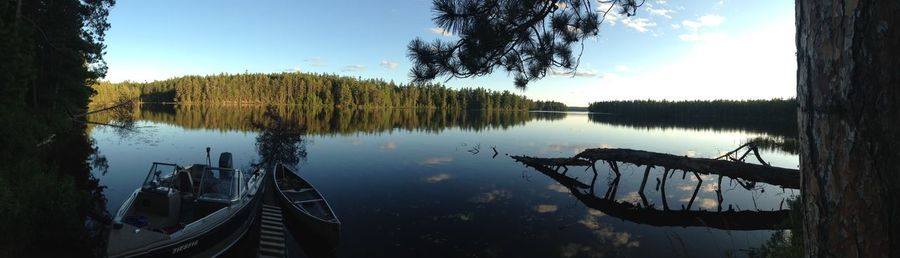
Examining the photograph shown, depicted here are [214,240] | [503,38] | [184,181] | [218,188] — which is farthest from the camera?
[218,188]

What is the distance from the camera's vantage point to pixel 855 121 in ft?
5.93

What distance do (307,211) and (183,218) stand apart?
335cm

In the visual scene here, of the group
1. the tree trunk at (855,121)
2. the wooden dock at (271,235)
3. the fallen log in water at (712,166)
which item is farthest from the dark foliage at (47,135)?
the fallen log in water at (712,166)

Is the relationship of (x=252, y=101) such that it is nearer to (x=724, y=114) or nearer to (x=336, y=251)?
(x=724, y=114)

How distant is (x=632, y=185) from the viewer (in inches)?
898

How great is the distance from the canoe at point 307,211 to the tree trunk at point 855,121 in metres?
11.1

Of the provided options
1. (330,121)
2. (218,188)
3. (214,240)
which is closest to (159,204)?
(214,240)

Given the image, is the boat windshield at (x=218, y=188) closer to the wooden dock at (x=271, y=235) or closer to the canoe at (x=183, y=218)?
the canoe at (x=183, y=218)

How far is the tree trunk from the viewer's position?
1760mm

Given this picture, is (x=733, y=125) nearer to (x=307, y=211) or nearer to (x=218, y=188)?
(x=307, y=211)

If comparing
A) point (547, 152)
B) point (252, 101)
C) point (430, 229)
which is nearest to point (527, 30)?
point (430, 229)

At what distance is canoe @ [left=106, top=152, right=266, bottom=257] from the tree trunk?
10445mm

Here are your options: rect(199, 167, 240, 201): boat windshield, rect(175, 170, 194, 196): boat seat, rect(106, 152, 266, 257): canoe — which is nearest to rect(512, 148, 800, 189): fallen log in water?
rect(106, 152, 266, 257): canoe

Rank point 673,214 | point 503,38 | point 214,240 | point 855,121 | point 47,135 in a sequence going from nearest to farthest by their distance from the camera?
point 855,121
point 503,38
point 214,240
point 673,214
point 47,135
